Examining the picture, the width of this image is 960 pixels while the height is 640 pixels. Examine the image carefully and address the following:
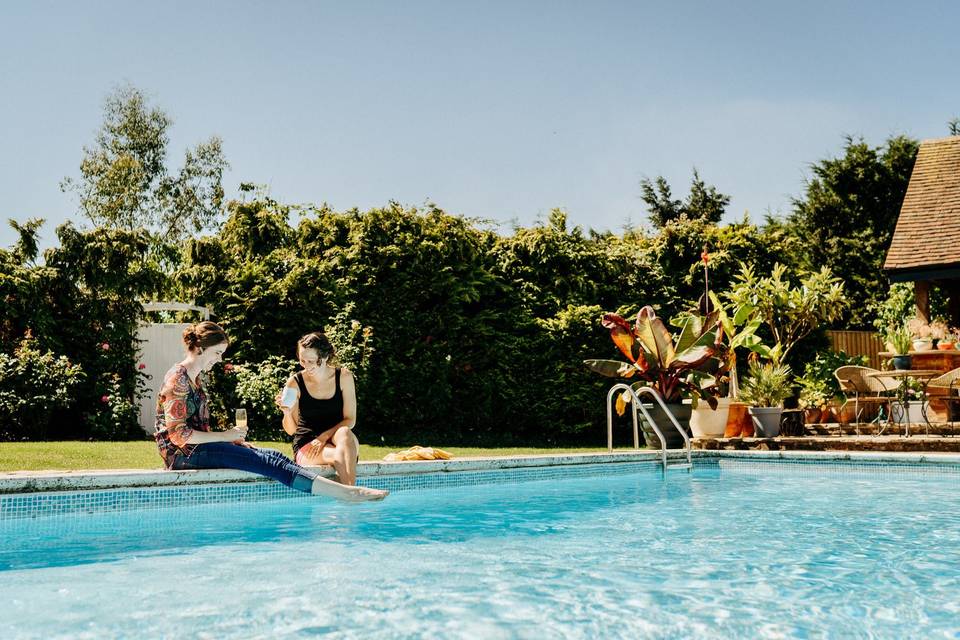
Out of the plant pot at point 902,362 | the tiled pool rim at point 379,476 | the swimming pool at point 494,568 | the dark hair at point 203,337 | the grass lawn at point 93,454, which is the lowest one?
the swimming pool at point 494,568

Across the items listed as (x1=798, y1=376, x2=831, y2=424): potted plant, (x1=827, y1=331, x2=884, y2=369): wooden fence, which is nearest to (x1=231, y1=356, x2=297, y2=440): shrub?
(x1=798, y1=376, x2=831, y2=424): potted plant

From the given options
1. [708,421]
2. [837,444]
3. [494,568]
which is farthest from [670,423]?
[494,568]

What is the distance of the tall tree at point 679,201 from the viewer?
103ft

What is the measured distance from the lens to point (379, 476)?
775cm

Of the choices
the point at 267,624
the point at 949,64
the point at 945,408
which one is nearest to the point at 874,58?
the point at 949,64

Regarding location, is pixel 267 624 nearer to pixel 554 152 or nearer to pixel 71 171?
pixel 554 152

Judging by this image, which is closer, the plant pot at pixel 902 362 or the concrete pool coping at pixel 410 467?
the concrete pool coping at pixel 410 467

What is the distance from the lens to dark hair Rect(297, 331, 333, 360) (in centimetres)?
630

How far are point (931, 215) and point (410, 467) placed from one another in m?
12.1

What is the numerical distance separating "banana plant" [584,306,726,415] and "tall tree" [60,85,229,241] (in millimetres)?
21207

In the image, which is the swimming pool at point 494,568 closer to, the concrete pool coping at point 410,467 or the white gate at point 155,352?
Answer: the concrete pool coping at point 410,467

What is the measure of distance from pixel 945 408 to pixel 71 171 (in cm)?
2527

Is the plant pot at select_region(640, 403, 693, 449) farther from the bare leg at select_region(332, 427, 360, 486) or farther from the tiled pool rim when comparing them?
the bare leg at select_region(332, 427, 360, 486)

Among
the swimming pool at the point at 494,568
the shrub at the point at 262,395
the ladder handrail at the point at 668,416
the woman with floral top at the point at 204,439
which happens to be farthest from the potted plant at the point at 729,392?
the woman with floral top at the point at 204,439
